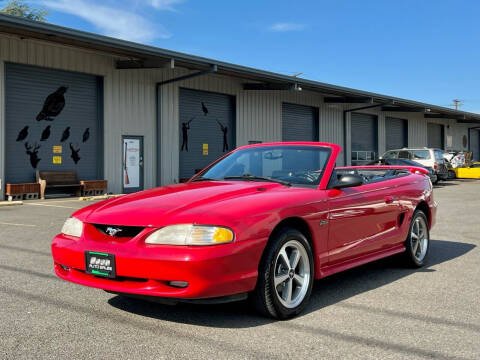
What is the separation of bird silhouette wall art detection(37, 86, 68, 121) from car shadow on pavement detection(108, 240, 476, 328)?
14280mm

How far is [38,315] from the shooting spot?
4215mm

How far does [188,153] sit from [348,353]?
19.5m

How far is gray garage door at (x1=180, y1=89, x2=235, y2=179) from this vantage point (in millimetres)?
22359

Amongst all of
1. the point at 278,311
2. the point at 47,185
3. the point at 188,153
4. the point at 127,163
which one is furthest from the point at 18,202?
the point at 278,311

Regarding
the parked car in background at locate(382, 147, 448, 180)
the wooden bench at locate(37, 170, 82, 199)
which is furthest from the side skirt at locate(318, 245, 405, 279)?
the parked car in background at locate(382, 147, 448, 180)

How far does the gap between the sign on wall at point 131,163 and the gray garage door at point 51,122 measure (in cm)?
99

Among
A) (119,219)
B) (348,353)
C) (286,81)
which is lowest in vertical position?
(348,353)

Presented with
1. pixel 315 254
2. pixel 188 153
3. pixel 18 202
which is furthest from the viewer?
pixel 188 153

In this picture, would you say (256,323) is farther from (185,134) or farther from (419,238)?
(185,134)

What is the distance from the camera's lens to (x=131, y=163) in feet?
66.6

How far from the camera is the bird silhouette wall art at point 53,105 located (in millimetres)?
17906

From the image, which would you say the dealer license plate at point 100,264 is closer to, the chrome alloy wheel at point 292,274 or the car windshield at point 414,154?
the chrome alloy wheel at point 292,274

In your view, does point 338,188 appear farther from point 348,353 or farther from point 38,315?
point 38,315

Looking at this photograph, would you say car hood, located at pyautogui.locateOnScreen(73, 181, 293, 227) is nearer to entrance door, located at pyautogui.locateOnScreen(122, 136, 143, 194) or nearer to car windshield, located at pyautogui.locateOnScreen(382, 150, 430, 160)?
entrance door, located at pyautogui.locateOnScreen(122, 136, 143, 194)
